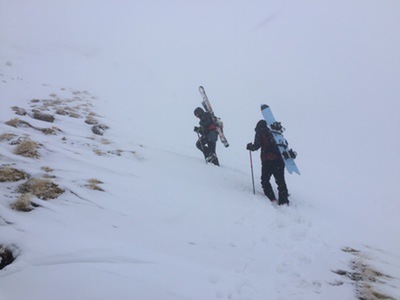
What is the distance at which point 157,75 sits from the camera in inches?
1410

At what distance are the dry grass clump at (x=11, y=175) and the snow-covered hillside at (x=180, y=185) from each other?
5 cm

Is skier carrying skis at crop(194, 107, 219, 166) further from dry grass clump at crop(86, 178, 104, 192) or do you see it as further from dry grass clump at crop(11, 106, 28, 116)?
dry grass clump at crop(11, 106, 28, 116)

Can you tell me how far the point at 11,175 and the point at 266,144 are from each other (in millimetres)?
6349

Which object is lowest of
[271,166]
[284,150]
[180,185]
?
[180,185]

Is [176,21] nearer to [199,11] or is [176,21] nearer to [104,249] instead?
[199,11]

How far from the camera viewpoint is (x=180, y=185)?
26.4ft

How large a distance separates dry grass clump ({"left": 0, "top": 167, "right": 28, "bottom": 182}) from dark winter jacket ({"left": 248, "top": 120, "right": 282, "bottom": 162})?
6.02 m

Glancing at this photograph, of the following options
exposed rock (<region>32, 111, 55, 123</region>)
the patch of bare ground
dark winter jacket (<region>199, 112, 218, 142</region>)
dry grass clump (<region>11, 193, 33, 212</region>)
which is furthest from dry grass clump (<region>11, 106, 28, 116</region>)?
the patch of bare ground

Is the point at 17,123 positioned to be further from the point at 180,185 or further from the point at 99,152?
the point at 180,185

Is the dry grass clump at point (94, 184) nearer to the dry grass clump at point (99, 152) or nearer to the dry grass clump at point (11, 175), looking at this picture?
the dry grass clump at point (11, 175)

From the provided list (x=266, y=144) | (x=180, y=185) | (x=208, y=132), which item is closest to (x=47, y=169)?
(x=180, y=185)

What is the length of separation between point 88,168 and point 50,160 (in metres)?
0.86

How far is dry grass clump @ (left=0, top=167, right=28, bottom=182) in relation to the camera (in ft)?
18.7

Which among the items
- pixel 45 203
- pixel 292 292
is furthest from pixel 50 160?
pixel 292 292
